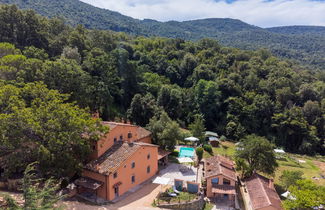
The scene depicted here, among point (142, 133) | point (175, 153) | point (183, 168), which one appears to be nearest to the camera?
point (183, 168)

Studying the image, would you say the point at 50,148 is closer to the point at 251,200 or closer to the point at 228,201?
the point at 228,201

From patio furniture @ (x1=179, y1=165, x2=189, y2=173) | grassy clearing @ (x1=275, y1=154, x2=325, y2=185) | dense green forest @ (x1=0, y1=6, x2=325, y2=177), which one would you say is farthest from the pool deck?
grassy clearing @ (x1=275, y1=154, x2=325, y2=185)

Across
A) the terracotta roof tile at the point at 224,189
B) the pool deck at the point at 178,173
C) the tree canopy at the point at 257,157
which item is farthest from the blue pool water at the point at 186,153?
the terracotta roof tile at the point at 224,189

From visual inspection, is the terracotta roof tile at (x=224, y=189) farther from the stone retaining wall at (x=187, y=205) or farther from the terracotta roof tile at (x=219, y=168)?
the stone retaining wall at (x=187, y=205)

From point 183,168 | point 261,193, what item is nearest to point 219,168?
point 261,193

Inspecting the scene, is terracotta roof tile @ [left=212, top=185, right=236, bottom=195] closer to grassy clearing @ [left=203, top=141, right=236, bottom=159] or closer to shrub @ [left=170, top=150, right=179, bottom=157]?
shrub @ [left=170, top=150, right=179, bottom=157]

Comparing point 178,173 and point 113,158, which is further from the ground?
point 113,158

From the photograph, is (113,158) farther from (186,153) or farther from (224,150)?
(224,150)
